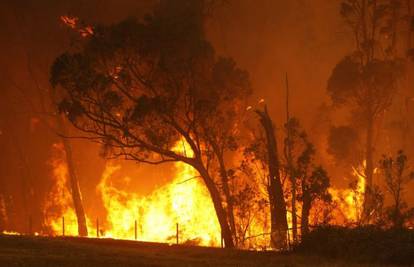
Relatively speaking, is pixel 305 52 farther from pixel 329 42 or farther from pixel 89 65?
pixel 89 65

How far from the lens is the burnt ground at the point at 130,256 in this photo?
18578 mm

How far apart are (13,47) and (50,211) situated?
12.4m

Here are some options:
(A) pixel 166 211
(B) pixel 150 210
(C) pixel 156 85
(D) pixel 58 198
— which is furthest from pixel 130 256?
(D) pixel 58 198

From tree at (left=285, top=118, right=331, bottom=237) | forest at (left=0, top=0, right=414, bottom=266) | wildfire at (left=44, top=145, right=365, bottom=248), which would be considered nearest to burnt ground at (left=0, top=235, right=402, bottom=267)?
forest at (left=0, top=0, right=414, bottom=266)

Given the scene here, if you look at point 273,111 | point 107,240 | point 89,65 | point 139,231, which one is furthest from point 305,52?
point 107,240

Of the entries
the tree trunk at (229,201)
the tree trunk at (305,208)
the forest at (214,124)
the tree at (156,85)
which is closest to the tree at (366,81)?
the forest at (214,124)

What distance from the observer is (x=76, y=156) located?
53.5 meters

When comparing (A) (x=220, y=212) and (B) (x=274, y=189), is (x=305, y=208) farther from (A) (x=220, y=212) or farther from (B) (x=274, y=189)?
(A) (x=220, y=212)

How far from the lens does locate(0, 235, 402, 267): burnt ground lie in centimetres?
1858

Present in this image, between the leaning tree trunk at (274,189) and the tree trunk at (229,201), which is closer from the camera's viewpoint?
the leaning tree trunk at (274,189)

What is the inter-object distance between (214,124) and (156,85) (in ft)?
10.9

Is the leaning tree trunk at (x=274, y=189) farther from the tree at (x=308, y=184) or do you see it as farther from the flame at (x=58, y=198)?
the flame at (x=58, y=198)

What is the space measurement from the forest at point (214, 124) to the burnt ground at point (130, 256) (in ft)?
5.30

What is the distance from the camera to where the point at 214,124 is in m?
33.6
